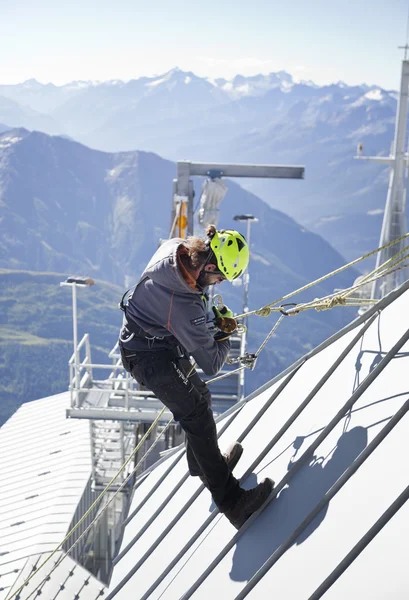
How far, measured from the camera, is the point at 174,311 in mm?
4230

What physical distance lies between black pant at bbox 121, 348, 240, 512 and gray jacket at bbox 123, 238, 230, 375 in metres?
0.16

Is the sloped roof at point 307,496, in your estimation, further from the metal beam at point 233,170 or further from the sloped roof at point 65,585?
the metal beam at point 233,170

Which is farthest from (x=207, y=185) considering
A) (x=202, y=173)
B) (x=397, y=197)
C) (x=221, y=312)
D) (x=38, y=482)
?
(x=397, y=197)

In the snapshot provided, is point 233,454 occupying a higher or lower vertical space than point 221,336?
lower

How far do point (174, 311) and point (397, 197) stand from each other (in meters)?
27.4

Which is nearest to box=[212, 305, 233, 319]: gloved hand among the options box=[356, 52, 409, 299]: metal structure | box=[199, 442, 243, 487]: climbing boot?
box=[199, 442, 243, 487]: climbing boot

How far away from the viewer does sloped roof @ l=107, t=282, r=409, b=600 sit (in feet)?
10.7

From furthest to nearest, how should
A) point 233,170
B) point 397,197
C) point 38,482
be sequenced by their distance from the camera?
point 397,197 < point 233,170 < point 38,482

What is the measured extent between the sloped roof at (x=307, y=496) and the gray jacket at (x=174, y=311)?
902mm

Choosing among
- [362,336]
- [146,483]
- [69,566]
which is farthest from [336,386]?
[69,566]

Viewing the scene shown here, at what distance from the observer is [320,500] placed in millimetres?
3807

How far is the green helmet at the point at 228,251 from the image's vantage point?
4180mm

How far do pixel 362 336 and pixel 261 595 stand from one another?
6.91 ft

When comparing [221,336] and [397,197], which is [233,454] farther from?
[397,197]
